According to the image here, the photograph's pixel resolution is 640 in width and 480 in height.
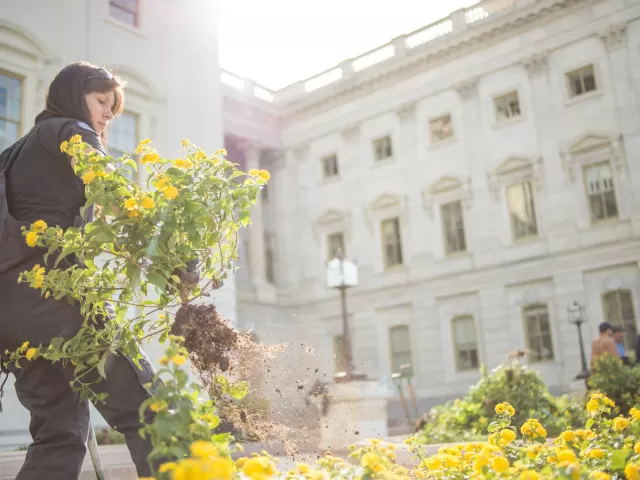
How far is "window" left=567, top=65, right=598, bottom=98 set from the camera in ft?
66.4

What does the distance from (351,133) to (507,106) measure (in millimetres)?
6132

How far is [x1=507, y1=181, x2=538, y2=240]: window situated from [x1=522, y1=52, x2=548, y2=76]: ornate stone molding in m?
3.47

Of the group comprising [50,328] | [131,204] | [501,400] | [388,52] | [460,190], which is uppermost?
[388,52]

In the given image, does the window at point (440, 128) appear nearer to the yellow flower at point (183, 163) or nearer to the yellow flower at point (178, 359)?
the yellow flower at point (183, 163)

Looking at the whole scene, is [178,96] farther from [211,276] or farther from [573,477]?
[573,477]

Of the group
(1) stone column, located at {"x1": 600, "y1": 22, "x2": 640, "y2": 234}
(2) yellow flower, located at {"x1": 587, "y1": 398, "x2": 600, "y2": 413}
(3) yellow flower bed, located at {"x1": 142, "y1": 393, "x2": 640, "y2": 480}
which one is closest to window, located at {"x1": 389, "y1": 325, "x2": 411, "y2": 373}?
(1) stone column, located at {"x1": 600, "y1": 22, "x2": 640, "y2": 234}

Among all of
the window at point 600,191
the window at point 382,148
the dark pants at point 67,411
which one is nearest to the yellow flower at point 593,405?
the dark pants at point 67,411

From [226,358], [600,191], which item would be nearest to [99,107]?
[226,358]

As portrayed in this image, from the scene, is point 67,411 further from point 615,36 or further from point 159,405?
point 615,36

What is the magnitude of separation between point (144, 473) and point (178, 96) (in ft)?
42.5

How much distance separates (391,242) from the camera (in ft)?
80.3

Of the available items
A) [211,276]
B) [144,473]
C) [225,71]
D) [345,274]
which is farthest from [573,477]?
[225,71]

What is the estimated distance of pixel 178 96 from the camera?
1458 centimetres

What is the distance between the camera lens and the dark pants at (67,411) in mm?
2574
